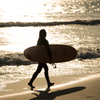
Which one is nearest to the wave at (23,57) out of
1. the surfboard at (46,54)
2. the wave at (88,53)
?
the wave at (88,53)

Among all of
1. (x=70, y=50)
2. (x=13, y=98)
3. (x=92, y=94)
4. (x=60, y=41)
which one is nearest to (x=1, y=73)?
(x=70, y=50)

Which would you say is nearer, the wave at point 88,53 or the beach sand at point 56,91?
the beach sand at point 56,91

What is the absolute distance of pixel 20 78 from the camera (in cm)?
946

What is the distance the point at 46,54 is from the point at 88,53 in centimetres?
769

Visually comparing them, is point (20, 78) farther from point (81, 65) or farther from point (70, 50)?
point (81, 65)

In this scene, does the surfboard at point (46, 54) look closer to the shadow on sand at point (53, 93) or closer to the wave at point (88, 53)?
the shadow on sand at point (53, 93)

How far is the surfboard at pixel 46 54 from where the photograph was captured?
7.74 m

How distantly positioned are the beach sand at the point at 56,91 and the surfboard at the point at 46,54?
0.71 m

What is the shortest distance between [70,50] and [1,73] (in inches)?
120

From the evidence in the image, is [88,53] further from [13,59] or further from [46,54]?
[46,54]

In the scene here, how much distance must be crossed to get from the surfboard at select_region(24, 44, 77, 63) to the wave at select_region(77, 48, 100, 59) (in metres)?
5.78

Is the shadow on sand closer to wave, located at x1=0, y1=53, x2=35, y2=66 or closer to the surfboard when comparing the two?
the surfboard

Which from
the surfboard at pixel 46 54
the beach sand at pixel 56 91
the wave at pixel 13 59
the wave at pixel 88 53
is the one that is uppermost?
the surfboard at pixel 46 54

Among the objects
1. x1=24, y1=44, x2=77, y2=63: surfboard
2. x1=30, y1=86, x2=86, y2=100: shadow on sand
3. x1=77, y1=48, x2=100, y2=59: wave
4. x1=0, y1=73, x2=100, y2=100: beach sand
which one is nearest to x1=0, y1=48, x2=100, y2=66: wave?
x1=77, y1=48, x2=100, y2=59: wave
